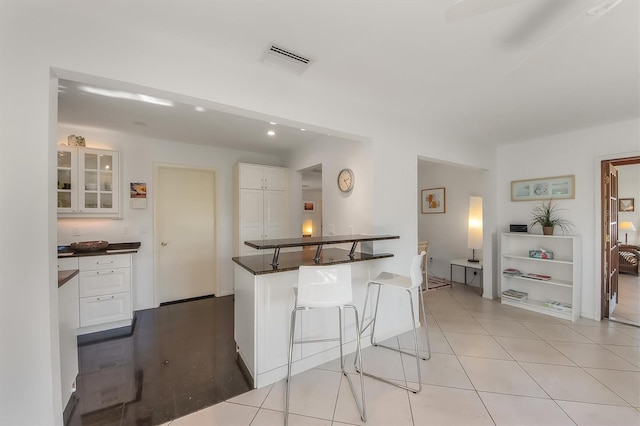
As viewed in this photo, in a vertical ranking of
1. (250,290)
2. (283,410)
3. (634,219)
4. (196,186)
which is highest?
(196,186)

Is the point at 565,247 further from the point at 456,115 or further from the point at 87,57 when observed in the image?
the point at 87,57

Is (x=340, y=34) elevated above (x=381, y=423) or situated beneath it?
elevated above

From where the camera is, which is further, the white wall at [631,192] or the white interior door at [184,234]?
the white wall at [631,192]

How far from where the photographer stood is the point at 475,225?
4555 mm

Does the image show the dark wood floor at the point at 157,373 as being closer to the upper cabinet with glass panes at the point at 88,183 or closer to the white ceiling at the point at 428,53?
the upper cabinet with glass panes at the point at 88,183

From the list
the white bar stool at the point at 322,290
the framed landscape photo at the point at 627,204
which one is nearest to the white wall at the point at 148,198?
the white bar stool at the point at 322,290

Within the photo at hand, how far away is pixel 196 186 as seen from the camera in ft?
13.5

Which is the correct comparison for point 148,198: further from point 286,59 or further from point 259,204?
point 286,59

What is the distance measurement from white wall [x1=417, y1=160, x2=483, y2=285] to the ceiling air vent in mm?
3452

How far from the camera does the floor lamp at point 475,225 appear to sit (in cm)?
451

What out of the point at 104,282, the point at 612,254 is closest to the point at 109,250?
the point at 104,282

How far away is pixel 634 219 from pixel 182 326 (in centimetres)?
884

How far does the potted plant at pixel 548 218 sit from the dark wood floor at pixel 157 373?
4.17 m

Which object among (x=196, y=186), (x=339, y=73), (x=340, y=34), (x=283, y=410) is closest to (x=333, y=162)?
(x=339, y=73)
